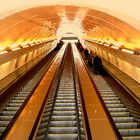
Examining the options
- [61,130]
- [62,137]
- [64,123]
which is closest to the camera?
[62,137]

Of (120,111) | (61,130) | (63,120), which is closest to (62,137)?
(61,130)

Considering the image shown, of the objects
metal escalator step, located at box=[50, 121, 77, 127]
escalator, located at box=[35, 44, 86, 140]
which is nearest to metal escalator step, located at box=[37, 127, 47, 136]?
escalator, located at box=[35, 44, 86, 140]

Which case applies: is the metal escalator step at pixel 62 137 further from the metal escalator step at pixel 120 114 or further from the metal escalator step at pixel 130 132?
the metal escalator step at pixel 120 114

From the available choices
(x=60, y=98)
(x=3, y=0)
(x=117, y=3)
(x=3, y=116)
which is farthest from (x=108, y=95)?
(x=3, y=0)

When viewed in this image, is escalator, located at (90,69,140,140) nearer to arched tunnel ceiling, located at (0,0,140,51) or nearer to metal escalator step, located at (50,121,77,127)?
metal escalator step, located at (50,121,77,127)

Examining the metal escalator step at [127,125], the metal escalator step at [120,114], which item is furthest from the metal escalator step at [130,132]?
the metal escalator step at [120,114]

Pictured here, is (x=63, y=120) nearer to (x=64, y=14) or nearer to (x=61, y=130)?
(x=61, y=130)

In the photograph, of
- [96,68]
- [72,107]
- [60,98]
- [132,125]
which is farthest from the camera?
[96,68]

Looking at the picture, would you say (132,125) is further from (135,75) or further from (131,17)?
(135,75)

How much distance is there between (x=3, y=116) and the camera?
9.12 meters

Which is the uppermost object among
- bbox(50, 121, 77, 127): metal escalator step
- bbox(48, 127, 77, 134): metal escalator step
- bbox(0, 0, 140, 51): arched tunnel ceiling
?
bbox(0, 0, 140, 51): arched tunnel ceiling

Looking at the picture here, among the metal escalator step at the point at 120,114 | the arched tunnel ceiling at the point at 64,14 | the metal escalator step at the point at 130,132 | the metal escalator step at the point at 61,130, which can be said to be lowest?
the metal escalator step at the point at 130,132

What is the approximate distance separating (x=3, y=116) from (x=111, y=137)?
3.70m

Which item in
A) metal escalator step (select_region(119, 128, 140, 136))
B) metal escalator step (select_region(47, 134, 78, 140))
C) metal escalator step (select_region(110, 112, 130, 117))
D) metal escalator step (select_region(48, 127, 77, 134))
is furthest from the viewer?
metal escalator step (select_region(110, 112, 130, 117))
